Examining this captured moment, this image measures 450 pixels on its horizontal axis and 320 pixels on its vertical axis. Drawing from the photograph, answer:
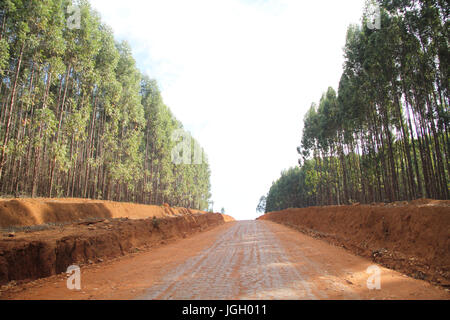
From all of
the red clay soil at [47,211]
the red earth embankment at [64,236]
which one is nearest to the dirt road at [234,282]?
the red earth embankment at [64,236]

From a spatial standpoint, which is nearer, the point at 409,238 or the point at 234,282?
the point at 234,282

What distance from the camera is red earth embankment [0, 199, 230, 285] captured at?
16.1 ft

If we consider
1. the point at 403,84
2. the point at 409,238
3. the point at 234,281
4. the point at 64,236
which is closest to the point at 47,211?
the point at 64,236

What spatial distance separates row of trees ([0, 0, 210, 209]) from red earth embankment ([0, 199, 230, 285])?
113 inches

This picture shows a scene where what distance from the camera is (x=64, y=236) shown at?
20.2ft

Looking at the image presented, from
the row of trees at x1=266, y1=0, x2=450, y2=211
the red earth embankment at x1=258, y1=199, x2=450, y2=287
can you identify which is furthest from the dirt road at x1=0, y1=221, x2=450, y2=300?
the row of trees at x1=266, y1=0, x2=450, y2=211

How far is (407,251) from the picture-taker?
664cm

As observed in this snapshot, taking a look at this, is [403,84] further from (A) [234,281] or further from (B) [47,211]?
(B) [47,211]

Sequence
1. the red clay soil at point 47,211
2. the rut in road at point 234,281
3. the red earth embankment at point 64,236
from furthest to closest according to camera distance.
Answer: the red clay soil at point 47,211, the red earth embankment at point 64,236, the rut in road at point 234,281

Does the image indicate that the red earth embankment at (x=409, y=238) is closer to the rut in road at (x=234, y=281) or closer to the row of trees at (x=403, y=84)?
the rut in road at (x=234, y=281)

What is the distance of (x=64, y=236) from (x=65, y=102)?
17.6 metres

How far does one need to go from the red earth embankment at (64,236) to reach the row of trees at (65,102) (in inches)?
113

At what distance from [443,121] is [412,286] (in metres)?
15.8

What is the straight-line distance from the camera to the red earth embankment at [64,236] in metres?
4.89
